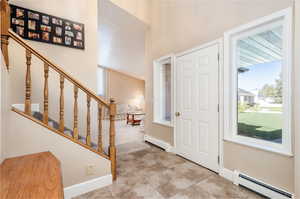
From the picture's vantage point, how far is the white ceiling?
12.3 ft

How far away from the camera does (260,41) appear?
6.37ft

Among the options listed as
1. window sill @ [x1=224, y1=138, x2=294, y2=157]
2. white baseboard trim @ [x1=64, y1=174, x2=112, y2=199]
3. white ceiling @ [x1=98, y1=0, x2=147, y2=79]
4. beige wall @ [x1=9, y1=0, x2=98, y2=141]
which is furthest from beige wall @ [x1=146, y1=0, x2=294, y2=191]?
white baseboard trim @ [x1=64, y1=174, x2=112, y2=199]

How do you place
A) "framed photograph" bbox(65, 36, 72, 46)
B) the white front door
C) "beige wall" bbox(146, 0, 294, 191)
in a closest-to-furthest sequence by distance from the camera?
"beige wall" bbox(146, 0, 294, 191), the white front door, "framed photograph" bbox(65, 36, 72, 46)

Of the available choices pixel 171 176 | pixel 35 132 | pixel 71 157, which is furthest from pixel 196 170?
pixel 35 132

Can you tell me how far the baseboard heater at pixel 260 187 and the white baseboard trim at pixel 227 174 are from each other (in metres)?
0.07

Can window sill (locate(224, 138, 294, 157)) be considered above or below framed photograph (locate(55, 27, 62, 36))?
below

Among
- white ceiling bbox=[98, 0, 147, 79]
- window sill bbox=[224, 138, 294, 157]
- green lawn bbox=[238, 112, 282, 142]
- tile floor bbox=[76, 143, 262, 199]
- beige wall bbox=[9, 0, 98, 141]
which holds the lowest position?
tile floor bbox=[76, 143, 262, 199]

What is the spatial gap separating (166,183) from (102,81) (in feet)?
26.3

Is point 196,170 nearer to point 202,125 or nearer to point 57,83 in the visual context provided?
point 202,125

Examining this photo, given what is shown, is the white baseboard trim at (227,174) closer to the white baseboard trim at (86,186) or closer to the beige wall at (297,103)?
the beige wall at (297,103)

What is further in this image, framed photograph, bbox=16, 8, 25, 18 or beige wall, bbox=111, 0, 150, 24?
beige wall, bbox=111, 0, 150, 24

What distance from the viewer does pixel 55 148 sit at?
62.6 inches

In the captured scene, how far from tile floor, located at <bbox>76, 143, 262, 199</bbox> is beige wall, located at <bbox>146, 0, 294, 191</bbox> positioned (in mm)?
352

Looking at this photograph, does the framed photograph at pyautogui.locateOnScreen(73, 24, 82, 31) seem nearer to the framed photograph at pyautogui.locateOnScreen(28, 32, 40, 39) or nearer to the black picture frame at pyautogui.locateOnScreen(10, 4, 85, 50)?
the black picture frame at pyautogui.locateOnScreen(10, 4, 85, 50)
